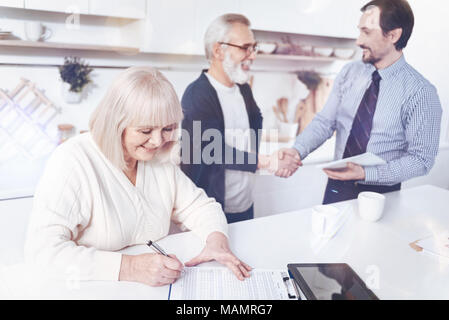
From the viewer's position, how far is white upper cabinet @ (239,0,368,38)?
148cm

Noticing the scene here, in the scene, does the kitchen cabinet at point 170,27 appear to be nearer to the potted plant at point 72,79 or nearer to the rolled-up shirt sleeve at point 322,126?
the potted plant at point 72,79

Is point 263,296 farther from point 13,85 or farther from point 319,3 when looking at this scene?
point 319,3

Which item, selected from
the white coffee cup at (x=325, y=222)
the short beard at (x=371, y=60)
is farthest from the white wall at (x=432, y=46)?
the white coffee cup at (x=325, y=222)

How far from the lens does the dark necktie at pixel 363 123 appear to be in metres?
1.43

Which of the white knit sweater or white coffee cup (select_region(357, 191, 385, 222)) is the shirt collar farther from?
the white knit sweater

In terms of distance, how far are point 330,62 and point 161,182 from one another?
95 centimetres

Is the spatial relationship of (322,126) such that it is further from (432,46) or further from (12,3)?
(12,3)

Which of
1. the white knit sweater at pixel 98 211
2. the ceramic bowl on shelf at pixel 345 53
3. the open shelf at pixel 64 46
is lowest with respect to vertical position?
the white knit sweater at pixel 98 211

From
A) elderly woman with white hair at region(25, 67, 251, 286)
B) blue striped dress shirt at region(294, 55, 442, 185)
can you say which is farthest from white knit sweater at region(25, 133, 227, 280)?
blue striped dress shirt at region(294, 55, 442, 185)

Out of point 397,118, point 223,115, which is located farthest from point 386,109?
point 223,115

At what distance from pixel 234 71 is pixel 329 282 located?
2.99ft

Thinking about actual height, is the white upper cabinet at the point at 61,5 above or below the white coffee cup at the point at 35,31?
above

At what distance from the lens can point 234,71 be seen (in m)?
1.48

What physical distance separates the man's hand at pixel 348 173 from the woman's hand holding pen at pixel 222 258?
0.79 metres
